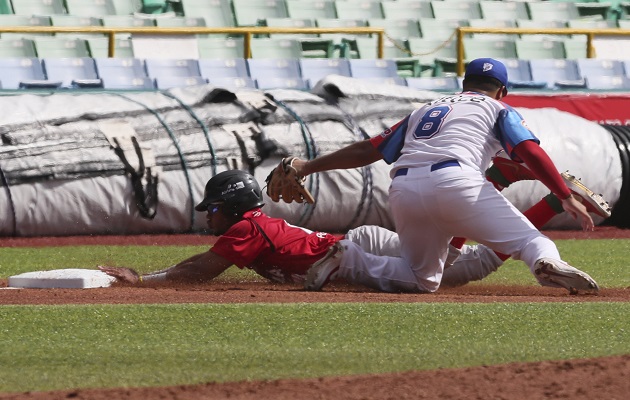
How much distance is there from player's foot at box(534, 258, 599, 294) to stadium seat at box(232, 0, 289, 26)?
43.6 feet

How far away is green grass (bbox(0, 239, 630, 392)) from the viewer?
5.01m

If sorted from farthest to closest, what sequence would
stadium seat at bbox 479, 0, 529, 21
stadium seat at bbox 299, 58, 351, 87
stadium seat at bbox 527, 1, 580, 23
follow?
stadium seat at bbox 527, 1, 580, 23 < stadium seat at bbox 479, 0, 529, 21 < stadium seat at bbox 299, 58, 351, 87

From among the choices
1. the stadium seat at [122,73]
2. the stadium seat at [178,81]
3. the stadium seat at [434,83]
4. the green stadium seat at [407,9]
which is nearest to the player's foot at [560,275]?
the stadium seat at [122,73]

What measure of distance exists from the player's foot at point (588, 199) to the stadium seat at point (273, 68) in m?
10.5

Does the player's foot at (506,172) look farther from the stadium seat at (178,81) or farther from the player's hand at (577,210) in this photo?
the stadium seat at (178,81)

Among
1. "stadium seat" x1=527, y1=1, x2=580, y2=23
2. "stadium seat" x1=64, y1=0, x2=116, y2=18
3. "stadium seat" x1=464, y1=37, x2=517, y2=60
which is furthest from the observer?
"stadium seat" x1=527, y1=1, x2=580, y2=23

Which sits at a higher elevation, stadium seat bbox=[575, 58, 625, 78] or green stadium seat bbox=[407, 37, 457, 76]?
green stadium seat bbox=[407, 37, 457, 76]

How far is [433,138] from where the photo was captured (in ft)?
24.6

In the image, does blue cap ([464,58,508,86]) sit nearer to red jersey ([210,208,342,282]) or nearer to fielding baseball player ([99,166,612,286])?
fielding baseball player ([99,166,612,286])

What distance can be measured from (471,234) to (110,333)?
2.45 m

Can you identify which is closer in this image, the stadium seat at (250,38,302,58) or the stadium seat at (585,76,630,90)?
the stadium seat at (250,38,302,58)

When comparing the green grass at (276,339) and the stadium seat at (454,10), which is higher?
the green grass at (276,339)

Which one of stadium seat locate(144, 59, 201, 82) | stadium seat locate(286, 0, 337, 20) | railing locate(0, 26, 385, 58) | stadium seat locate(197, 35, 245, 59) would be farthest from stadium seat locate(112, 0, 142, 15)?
stadium seat locate(144, 59, 201, 82)

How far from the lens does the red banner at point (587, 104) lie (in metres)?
16.7
